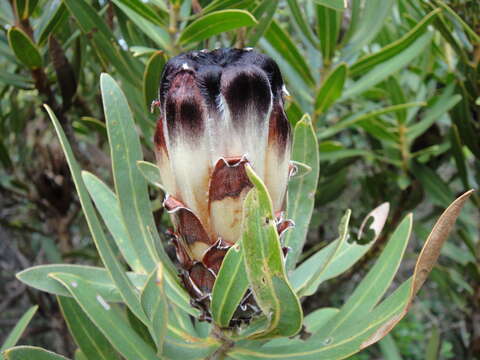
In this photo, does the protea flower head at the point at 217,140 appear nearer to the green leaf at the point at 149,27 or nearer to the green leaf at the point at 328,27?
the green leaf at the point at 149,27

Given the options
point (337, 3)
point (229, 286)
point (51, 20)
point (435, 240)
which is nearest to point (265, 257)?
point (229, 286)

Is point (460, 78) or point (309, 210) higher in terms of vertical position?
point (309, 210)

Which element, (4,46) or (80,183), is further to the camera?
(4,46)

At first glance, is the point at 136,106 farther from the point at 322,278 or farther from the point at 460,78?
the point at 460,78

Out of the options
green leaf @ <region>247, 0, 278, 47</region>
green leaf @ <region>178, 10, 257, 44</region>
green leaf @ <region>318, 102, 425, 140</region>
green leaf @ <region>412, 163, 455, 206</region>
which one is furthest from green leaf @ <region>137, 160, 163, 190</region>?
green leaf @ <region>412, 163, 455, 206</region>

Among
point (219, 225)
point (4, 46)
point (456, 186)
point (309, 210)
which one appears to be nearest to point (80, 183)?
point (219, 225)

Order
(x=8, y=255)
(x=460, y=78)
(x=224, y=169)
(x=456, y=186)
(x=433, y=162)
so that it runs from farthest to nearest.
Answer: (x=8, y=255) < (x=456, y=186) < (x=433, y=162) < (x=460, y=78) < (x=224, y=169)

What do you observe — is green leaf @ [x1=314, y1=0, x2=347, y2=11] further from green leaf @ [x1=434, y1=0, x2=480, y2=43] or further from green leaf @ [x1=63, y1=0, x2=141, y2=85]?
green leaf @ [x1=63, y1=0, x2=141, y2=85]

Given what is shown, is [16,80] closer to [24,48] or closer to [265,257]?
[24,48]
